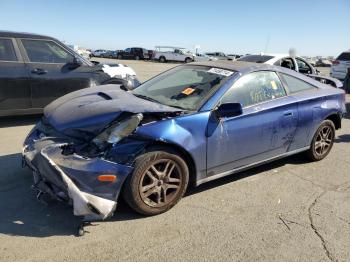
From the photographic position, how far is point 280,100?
15.8 ft

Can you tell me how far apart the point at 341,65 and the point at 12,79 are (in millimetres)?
15115

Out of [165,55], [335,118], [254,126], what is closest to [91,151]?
[254,126]

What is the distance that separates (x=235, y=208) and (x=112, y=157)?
146 centimetres

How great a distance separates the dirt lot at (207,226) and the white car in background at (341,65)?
1400 cm

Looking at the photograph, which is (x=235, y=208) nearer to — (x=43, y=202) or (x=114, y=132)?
(x=114, y=132)

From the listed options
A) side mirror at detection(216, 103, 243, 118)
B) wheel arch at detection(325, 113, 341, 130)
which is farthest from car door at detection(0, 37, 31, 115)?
wheel arch at detection(325, 113, 341, 130)

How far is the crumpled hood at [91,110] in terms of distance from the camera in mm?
3727

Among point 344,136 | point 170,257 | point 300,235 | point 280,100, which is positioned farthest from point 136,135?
point 344,136

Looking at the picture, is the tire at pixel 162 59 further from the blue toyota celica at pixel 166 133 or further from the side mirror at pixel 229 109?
the side mirror at pixel 229 109

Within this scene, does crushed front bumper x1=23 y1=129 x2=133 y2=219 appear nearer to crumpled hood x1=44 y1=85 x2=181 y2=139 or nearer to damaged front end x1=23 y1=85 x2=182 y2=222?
damaged front end x1=23 y1=85 x2=182 y2=222

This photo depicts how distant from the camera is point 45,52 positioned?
7.27m

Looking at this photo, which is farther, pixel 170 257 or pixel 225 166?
pixel 225 166

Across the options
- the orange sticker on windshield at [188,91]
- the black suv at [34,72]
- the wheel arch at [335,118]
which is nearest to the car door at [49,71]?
the black suv at [34,72]

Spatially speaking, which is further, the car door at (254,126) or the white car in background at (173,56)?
the white car in background at (173,56)
